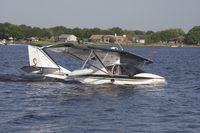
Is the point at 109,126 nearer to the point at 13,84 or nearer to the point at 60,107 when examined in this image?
the point at 60,107

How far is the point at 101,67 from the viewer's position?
32.9m

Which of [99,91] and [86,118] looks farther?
[99,91]

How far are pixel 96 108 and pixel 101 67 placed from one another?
1140 cm

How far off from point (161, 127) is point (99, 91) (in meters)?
11.2

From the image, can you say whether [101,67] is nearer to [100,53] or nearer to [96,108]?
[100,53]

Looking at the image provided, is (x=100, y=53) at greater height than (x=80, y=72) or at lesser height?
greater

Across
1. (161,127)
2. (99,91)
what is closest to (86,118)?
(161,127)

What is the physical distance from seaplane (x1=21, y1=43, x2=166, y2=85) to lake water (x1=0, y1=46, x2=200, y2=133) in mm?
1122

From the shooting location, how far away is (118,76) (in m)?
32.7

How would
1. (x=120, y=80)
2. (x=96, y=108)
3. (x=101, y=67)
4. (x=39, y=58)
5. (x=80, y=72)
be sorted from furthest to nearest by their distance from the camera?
1. (x=39, y=58)
2. (x=101, y=67)
3. (x=120, y=80)
4. (x=80, y=72)
5. (x=96, y=108)

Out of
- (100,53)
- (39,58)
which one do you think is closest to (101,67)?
(100,53)

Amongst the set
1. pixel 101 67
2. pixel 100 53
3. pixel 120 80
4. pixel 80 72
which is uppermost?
pixel 100 53

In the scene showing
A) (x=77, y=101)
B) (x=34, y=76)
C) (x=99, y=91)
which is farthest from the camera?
(x=34, y=76)

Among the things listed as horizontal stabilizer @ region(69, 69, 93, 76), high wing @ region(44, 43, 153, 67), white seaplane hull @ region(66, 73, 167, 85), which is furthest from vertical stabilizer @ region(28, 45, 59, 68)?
white seaplane hull @ region(66, 73, 167, 85)
